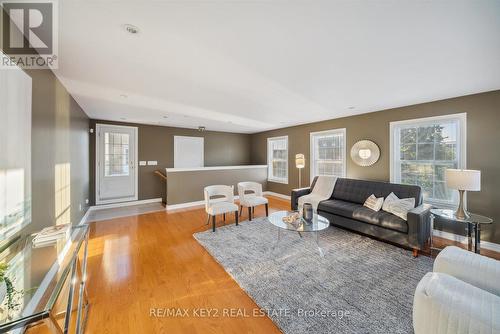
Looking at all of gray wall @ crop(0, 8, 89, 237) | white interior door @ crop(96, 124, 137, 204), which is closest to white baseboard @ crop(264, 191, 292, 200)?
white interior door @ crop(96, 124, 137, 204)

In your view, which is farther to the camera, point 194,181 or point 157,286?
point 194,181

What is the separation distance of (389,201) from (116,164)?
631 cm

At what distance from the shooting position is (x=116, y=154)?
519cm

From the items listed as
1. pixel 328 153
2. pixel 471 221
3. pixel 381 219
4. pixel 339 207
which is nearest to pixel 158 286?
pixel 339 207

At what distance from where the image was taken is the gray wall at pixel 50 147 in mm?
1835

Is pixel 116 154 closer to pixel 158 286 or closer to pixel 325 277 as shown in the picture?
pixel 158 286

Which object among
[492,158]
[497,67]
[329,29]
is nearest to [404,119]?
[492,158]

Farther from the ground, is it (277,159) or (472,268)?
(277,159)

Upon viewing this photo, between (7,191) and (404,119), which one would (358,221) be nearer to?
(404,119)

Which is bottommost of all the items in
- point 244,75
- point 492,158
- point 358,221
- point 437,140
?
point 358,221

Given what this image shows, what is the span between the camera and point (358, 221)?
3.18 meters

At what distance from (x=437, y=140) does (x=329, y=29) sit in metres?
3.30

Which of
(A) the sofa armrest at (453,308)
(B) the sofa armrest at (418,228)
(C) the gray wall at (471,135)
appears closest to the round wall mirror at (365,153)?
(C) the gray wall at (471,135)

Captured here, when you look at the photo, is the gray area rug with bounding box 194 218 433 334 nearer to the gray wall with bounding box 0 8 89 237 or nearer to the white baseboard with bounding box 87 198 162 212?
the gray wall with bounding box 0 8 89 237
